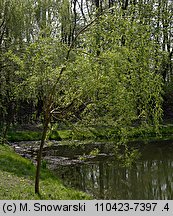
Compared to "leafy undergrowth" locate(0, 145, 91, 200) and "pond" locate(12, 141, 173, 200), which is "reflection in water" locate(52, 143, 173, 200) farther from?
"leafy undergrowth" locate(0, 145, 91, 200)

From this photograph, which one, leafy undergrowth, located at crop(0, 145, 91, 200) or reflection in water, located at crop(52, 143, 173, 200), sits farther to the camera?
reflection in water, located at crop(52, 143, 173, 200)

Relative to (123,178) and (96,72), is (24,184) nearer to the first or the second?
(96,72)

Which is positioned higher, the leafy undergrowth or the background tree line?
the background tree line

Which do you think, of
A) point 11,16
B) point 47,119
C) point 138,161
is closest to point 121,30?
point 47,119

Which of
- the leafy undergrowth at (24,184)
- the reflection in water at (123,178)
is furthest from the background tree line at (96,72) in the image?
the reflection in water at (123,178)

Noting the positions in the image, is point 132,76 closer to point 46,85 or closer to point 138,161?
point 46,85

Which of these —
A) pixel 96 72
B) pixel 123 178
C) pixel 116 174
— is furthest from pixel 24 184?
pixel 116 174

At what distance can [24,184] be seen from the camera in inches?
579

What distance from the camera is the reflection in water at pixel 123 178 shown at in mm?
17422

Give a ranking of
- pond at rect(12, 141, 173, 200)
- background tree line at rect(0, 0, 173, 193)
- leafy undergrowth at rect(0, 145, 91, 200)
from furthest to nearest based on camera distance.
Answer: pond at rect(12, 141, 173, 200)
leafy undergrowth at rect(0, 145, 91, 200)
background tree line at rect(0, 0, 173, 193)

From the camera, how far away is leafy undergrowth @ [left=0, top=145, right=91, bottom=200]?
1289 centimetres

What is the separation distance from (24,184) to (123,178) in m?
6.94

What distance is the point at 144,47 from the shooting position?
44.2ft

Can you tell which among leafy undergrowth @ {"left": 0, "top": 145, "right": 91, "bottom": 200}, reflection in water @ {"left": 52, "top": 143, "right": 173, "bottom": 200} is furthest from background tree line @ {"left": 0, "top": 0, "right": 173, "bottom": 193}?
reflection in water @ {"left": 52, "top": 143, "right": 173, "bottom": 200}
